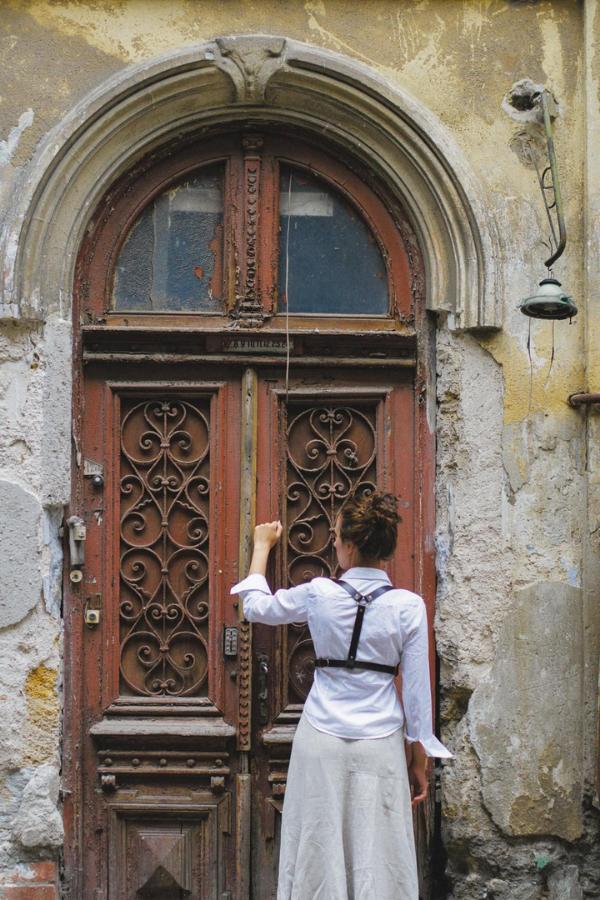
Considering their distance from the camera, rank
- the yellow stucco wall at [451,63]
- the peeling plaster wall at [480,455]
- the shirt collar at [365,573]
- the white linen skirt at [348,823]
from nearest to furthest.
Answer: the white linen skirt at [348,823]
the shirt collar at [365,573]
the peeling plaster wall at [480,455]
the yellow stucco wall at [451,63]

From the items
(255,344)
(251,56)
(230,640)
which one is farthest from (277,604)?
(251,56)

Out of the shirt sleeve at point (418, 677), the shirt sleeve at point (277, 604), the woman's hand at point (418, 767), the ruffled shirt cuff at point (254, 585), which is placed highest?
the ruffled shirt cuff at point (254, 585)

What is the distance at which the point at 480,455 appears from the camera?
4.73 m

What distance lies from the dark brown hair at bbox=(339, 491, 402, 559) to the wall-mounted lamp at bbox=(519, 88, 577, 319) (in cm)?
102

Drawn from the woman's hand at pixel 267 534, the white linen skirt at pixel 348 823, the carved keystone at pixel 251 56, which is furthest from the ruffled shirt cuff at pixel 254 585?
the carved keystone at pixel 251 56

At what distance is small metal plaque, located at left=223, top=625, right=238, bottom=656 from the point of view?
483 centimetres

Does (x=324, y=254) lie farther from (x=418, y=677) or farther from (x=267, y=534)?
(x=418, y=677)

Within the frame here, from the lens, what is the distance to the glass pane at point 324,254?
5020 mm

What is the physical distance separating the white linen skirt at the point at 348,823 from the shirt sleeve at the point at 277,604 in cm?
41

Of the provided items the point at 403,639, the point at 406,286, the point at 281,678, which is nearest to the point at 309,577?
the point at 281,678

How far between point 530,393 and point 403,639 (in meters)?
1.40

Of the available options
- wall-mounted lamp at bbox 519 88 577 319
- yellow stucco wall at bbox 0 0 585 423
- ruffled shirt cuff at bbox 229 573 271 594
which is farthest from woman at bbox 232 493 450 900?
yellow stucco wall at bbox 0 0 585 423

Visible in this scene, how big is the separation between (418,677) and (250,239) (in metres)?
2.14

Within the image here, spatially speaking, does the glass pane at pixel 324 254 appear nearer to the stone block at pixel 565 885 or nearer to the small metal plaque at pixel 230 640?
the small metal plaque at pixel 230 640
